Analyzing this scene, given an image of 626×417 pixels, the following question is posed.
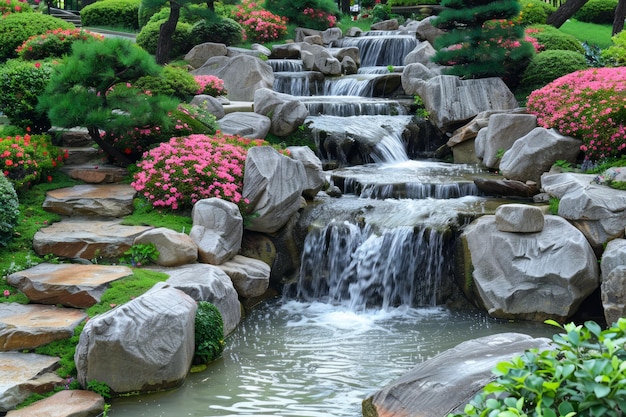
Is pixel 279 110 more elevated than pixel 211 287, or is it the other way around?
pixel 279 110

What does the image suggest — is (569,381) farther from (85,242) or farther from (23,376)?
(85,242)

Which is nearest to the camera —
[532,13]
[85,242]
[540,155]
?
[85,242]

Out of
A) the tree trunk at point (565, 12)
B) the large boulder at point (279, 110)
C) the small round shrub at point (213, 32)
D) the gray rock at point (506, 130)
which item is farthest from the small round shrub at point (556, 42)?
the small round shrub at point (213, 32)

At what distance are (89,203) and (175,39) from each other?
33.5 feet

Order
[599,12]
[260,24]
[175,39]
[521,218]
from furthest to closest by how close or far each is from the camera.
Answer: [599,12]
[260,24]
[175,39]
[521,218]

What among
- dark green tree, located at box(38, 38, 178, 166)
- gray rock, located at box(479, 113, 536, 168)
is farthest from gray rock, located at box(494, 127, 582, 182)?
dark green tree, located at box(38, 38, 178, 166)

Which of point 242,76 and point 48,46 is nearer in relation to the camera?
point 48,46

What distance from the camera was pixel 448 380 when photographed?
5.02 metres

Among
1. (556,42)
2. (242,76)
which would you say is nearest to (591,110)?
(556,42)

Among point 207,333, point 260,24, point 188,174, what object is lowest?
point 207,333

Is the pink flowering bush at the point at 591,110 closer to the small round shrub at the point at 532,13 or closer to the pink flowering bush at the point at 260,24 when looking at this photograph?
the small round shrub at the point at 532,13

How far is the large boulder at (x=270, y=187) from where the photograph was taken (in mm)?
10047

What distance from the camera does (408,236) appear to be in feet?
32.5

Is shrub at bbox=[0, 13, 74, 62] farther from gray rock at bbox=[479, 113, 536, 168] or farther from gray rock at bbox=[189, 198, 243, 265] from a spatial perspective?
gray rock at bbox=[479, 113, 536, 168]
